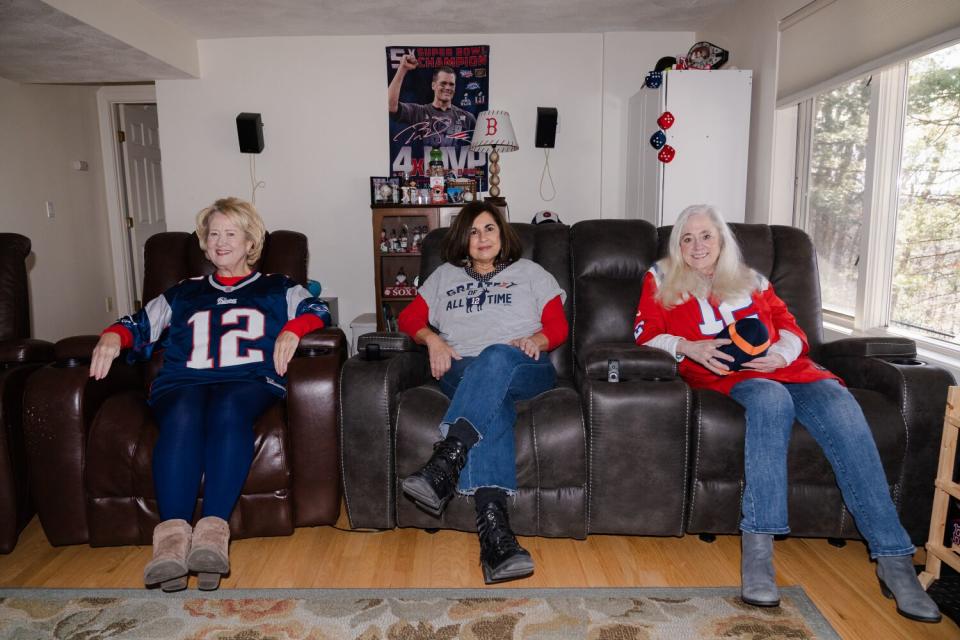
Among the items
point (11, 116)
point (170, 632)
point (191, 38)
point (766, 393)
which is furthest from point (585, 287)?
point (11, 116)

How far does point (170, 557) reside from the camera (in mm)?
1541

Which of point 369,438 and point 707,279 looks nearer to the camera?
point 369,438

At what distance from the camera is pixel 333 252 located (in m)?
4.84

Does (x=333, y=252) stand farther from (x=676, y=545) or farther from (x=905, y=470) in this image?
(x=905, y=470)

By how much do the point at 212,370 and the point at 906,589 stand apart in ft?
6.73

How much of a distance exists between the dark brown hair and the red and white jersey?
501mm

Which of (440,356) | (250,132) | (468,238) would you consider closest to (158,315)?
(440,356)

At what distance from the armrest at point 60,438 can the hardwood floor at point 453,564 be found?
138 millimetres

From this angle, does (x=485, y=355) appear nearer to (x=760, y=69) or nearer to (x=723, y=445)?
(x=723, y=445)

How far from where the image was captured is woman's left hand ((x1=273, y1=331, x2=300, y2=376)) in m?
1.92

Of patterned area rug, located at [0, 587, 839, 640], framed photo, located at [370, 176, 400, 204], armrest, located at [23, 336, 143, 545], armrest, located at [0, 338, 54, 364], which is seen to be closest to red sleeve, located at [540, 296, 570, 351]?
patterned area rug, located at [0, 587, 839, 640]

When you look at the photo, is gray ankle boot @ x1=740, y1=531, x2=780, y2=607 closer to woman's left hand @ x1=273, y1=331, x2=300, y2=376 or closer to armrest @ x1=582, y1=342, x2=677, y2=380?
armrest @ x1=582, y1=342, x2=677, y2=380

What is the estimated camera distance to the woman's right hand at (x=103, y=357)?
72.9 inches

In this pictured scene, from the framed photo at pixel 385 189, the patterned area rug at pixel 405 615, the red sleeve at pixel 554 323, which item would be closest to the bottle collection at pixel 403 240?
the framed photo at pixel 385 189
